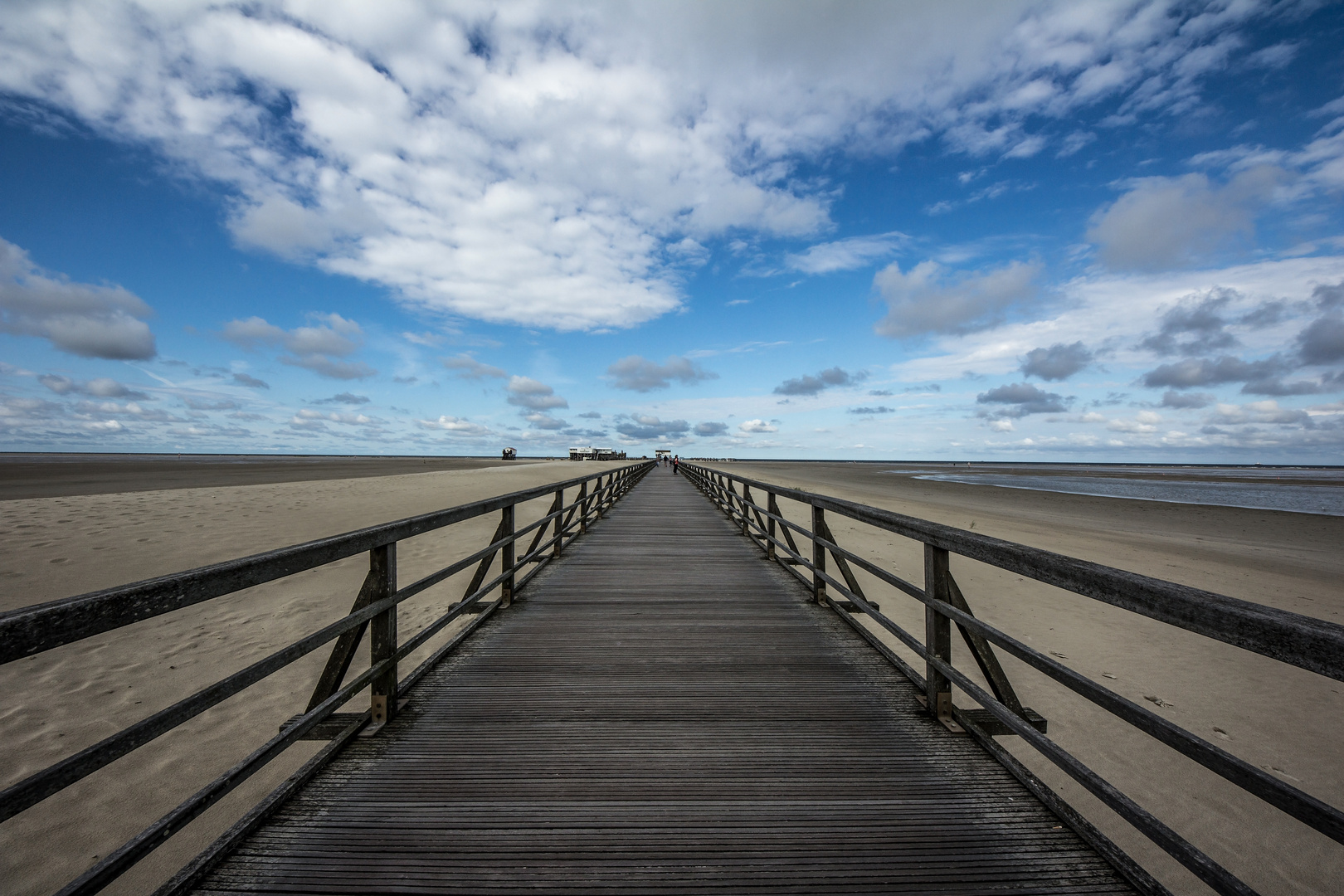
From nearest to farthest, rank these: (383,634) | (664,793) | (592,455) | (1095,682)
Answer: (664,793) < (1095,682) < (383,634) < (592,455)

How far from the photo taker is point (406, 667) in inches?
196

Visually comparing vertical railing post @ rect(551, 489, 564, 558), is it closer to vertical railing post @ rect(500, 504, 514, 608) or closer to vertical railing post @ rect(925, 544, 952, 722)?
vertical railing post @ rect(500, 504, 514, 608)

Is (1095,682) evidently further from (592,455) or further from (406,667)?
(592,455)

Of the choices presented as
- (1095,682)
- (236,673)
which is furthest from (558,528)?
(1095,682)

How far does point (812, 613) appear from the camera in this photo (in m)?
4.88

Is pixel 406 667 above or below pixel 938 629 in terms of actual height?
below

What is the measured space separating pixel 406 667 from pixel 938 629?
4.40 metres

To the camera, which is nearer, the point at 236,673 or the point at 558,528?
the point at 236,673

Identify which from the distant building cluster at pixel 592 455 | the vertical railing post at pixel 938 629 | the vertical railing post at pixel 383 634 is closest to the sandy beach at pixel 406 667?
the vertical railing post at pixel 383 634

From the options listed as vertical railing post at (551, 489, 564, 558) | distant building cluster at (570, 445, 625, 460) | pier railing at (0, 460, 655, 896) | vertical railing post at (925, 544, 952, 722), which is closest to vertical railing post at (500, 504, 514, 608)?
pier railing at (0, 460, 655, 896)

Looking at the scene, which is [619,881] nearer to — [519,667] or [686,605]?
[519,667]

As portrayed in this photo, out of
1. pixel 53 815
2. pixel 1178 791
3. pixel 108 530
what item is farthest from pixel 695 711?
pixel 108 530

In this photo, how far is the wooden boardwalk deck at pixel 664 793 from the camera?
192cm

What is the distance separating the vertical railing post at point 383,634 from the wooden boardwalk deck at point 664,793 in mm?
Result: 110
